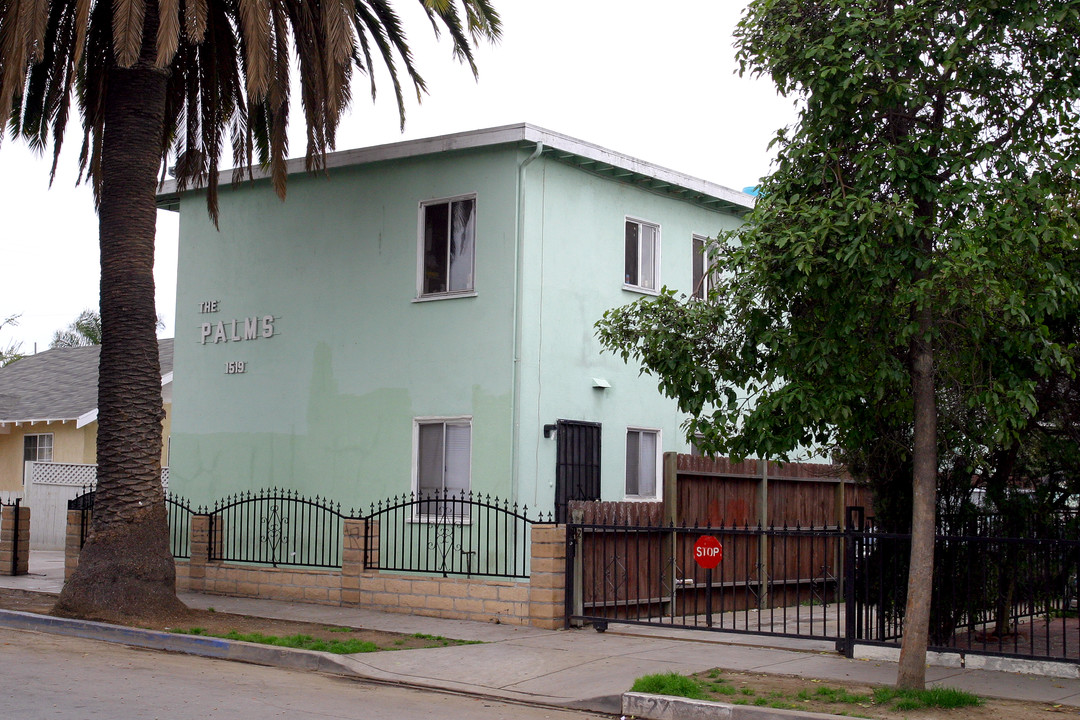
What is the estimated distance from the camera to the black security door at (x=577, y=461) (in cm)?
1580

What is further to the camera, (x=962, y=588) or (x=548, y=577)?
(x=548, y=577)

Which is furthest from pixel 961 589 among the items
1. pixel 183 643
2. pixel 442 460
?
pixel 183 643

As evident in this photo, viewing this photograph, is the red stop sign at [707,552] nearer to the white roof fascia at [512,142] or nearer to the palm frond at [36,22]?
the white roof fascia at [512,142]

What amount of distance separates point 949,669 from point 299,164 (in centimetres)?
1186

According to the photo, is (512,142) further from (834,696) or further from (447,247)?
(834,696)

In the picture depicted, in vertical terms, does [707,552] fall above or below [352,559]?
above

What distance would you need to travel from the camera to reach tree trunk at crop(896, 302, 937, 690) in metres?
9.54

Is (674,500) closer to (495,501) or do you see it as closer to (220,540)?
(495,501)

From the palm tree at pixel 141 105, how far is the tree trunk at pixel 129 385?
15mm

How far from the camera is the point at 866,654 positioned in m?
11.9

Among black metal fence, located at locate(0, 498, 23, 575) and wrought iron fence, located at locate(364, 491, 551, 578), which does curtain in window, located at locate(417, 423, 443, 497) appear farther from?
black metal fence, located at locate(0, 498, 23, 575)

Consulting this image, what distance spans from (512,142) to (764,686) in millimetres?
8274

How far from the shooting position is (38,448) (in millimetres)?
30766

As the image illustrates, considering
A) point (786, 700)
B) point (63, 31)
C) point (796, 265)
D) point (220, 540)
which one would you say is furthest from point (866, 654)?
point (63, 31)
